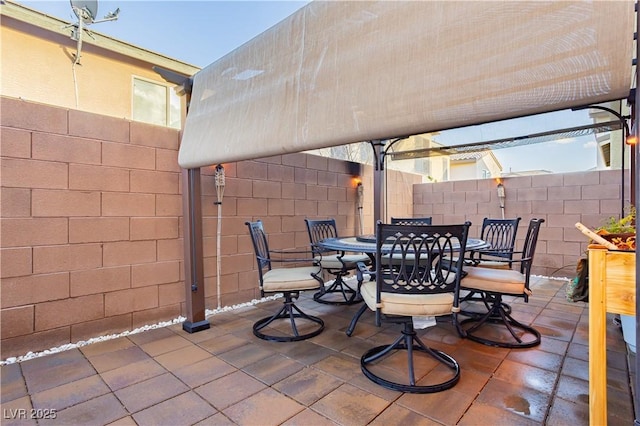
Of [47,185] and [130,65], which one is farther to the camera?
[130,65]

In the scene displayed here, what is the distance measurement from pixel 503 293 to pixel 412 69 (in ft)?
6.27

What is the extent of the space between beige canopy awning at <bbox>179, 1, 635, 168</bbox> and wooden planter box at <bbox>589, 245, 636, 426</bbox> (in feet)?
2.07

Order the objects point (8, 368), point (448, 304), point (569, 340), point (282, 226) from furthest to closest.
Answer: point (282, 226) < point (569, 340) < point (8, 368) < point (448, 304)

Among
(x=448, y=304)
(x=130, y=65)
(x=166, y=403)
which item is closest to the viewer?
(x=166, y=403)

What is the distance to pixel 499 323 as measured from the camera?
2.97 metres

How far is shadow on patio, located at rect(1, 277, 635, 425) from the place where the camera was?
1628 mm

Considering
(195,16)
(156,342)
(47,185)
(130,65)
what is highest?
(195,16)

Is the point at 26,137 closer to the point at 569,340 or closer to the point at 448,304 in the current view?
the point at 448,304

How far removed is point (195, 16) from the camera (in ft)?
15.8

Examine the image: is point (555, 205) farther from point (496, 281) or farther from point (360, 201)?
point (496, 281)

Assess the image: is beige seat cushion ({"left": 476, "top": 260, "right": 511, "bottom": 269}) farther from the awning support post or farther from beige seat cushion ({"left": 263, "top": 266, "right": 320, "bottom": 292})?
the awning support post

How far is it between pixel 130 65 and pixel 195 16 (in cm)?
125

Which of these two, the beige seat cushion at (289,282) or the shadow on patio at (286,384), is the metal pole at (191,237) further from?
the beige seat cushion at (289,282)

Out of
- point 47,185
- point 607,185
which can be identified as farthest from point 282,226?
point 607,185
